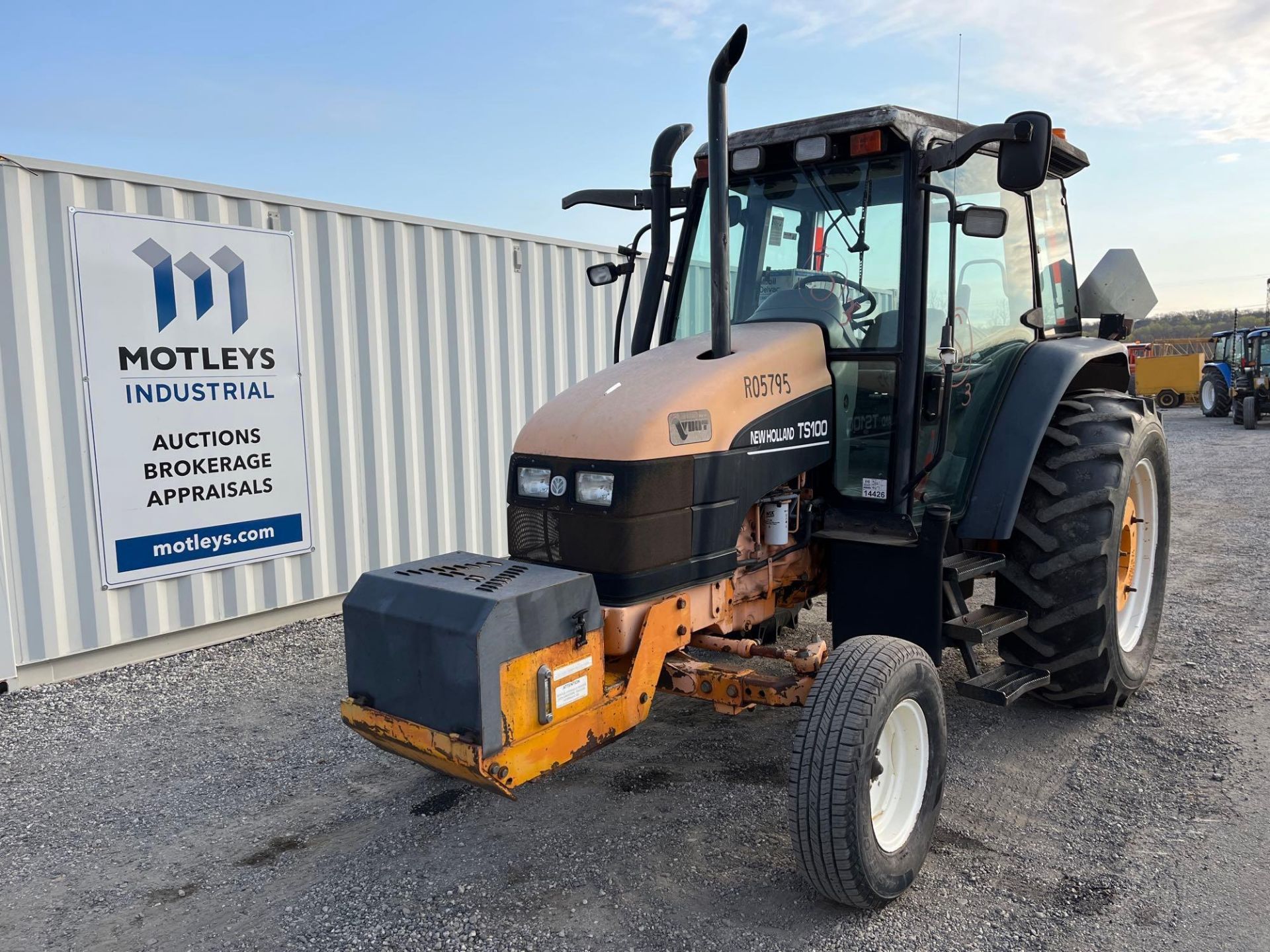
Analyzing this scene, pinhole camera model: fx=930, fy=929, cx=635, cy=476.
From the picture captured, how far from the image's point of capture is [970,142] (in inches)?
131

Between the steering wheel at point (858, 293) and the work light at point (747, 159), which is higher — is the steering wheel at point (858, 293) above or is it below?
below

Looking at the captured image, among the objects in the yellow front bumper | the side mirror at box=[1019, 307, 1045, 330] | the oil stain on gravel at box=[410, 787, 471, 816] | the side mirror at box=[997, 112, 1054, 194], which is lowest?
the oil stain on gravel at box=[410, 787, 471, 816]

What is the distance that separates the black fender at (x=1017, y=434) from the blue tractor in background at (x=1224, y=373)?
1954 centimetres

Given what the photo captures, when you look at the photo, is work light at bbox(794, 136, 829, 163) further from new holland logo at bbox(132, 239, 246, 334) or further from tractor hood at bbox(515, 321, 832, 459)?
new holland logo at bbox(132, 239, 246, 334)

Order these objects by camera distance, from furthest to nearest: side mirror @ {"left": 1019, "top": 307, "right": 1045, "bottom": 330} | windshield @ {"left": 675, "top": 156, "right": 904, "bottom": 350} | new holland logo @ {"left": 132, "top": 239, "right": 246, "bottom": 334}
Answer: new holland logo @ {"left": 132, "top": 239, "right": 246, "bottom": 334} → side mirror @ {"left": 1019, "top": 307, "right": 1045, "bottom": 330} → windshield @ {"left": 675, "top": 156, "right": 904, "bottom": 350}

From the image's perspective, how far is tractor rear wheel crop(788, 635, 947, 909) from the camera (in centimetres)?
273

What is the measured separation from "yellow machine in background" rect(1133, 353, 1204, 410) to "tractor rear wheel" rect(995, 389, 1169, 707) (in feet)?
81.7

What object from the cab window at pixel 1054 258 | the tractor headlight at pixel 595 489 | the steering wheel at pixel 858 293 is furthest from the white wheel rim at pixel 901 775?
the cab window at pixel 1054 258

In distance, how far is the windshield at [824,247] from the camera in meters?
3.72

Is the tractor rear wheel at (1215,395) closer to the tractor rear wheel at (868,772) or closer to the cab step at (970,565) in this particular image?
the cab step at (970,565)

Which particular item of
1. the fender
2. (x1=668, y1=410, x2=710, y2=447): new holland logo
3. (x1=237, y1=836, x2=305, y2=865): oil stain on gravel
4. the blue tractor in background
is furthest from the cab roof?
the fender

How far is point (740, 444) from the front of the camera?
3.33 meters

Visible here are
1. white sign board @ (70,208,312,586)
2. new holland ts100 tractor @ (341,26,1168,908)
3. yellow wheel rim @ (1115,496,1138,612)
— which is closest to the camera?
new holland ts100 tractor @ (341,26,1168,908)

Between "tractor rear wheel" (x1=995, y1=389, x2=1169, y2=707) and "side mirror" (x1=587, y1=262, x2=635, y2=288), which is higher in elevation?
"side mirror" (x1=587, y1=262, x2=635, y2=288)
